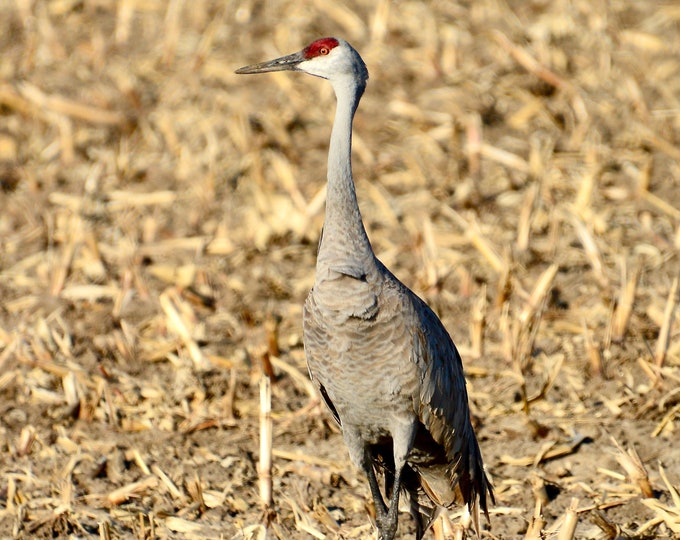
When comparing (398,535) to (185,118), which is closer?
(398,535)

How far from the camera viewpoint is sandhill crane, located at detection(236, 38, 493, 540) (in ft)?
12.3

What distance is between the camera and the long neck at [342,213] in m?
3.75

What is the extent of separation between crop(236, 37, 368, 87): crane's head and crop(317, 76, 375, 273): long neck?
0.12 meters

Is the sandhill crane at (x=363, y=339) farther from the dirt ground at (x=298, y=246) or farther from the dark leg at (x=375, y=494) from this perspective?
the dirt ground at (x=298, y=246)

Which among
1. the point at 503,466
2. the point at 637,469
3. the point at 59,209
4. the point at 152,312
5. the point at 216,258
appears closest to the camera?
the point at 637,469

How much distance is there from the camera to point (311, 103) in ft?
25.1

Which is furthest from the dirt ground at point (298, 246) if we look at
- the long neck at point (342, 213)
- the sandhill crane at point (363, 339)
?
the long neck at point (342, 213)

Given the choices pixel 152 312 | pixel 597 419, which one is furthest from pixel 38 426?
pixel 597 419

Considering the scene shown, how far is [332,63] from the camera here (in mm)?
3852

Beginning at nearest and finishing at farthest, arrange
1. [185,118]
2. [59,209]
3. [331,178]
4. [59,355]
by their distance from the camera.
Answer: [331,178] < [59,355] < [59,209] < [185,118]

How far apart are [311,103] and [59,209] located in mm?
1977

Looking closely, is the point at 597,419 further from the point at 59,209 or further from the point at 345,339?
the point at 59,209

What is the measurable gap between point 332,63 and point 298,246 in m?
2.59

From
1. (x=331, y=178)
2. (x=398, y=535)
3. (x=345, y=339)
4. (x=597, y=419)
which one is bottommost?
(x=398, y=535)
